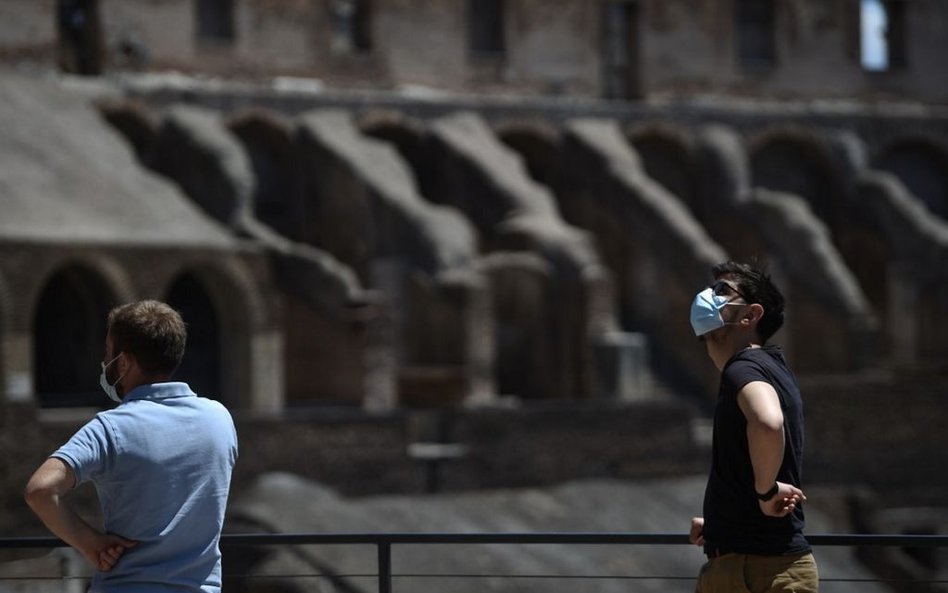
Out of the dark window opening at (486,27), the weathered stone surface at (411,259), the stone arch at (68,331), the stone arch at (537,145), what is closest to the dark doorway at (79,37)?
the weathered stone surface at (411,259)

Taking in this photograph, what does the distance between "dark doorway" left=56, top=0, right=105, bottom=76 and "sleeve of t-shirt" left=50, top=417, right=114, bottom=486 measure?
26.0 m

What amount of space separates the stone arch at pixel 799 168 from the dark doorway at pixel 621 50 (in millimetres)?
2722

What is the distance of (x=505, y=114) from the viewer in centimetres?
3206

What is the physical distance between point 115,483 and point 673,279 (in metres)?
25.6

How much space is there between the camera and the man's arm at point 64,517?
4.57m

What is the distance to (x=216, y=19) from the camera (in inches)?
1246

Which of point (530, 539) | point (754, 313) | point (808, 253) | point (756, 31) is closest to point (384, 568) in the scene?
point (530, 539)

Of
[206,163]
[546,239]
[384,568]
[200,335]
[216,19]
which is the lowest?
[200,335]

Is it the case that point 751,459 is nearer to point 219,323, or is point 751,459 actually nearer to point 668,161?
point 219,323

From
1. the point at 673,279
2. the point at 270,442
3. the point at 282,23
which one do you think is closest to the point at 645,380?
the point at 673,279

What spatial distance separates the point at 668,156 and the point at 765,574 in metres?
28.9

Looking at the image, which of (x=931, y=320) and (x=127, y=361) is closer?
(x=127, y=361)

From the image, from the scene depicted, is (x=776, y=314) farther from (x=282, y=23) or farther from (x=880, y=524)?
(x=282, y=23)

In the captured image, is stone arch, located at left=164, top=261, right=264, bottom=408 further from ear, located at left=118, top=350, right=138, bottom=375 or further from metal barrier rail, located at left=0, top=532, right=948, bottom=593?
ear, located at left=118, top=350, right=138, bottom=375
